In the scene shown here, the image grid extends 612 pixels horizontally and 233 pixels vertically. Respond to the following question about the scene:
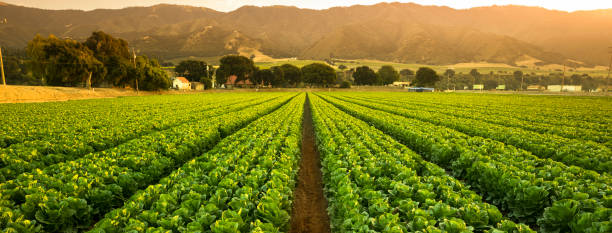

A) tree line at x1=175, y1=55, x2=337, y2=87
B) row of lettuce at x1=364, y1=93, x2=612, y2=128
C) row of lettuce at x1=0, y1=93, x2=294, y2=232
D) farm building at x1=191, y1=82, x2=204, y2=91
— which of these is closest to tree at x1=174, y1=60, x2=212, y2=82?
tree line at x1=175, y1=55, x2=337, y2=87

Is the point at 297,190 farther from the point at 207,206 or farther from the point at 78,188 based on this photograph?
the point at 78,188

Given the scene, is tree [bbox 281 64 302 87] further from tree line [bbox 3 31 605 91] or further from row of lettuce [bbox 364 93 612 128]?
row of lettuce [bbox 364 93 612 128]

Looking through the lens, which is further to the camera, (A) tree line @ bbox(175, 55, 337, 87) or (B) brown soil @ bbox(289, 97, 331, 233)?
(A) tree line @ bbox(175, 55, 337, 87)

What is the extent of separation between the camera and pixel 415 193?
5.48m

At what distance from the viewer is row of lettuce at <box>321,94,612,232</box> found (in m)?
4.77

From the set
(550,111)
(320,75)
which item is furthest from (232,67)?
(550,111)

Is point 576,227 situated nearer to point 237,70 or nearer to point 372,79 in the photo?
point 237,70

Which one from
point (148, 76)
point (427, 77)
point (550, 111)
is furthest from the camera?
point (427, 77)

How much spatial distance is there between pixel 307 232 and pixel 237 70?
107339 millimetres

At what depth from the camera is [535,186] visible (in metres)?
5.64

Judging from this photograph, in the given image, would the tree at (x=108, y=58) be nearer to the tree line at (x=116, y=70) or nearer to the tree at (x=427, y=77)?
the tree line at (x=116, y=70)

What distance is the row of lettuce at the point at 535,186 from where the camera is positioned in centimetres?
477

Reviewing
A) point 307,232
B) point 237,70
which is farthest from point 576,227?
point 237,70

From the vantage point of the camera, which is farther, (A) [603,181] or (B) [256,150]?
→ (B) [256,150]
